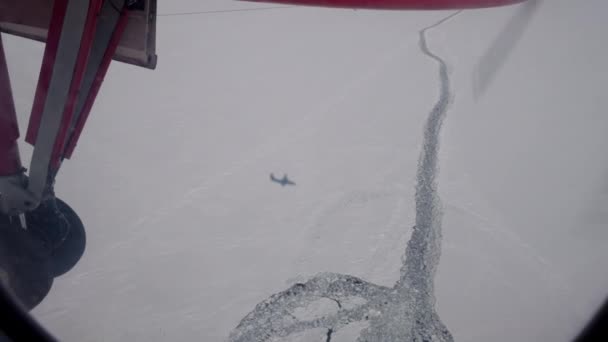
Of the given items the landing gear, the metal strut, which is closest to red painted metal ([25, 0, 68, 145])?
the metal strut

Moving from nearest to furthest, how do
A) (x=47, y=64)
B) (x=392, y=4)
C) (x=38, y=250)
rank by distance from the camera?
(x=392, y=4), (x=47, y=64), (x=38, y=250)

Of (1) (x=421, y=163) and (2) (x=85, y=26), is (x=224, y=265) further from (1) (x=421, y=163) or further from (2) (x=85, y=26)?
(1) (x=421, y=163)

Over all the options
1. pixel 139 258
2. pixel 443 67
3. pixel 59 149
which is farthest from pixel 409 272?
pixel 443 67

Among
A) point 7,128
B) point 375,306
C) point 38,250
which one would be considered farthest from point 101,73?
point 375,306

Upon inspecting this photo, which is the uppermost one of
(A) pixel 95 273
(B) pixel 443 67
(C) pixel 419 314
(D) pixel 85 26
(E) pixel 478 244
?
(B) pixel 443 67

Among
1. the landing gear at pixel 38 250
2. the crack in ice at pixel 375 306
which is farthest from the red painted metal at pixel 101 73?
the crack in ice at pixel 375 306

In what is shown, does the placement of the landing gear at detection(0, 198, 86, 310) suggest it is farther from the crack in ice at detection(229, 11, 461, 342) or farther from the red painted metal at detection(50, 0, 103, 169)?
the crack in ice at detection(229, 11, 461, 342)

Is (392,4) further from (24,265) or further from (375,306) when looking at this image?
(24,265)
